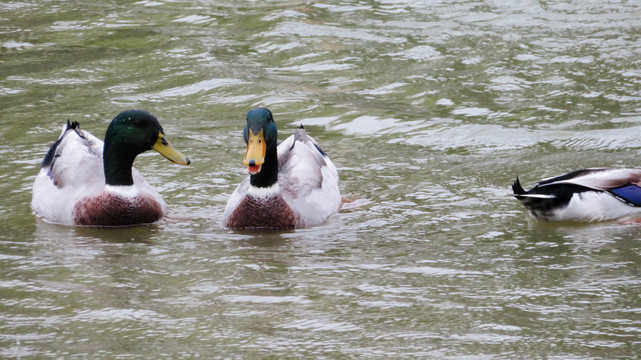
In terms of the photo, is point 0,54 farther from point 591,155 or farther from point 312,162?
point 591,155

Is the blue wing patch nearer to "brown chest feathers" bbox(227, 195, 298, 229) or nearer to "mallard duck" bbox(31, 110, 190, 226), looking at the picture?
"brown chest feathers" bbox(227, 195, 298, 229)

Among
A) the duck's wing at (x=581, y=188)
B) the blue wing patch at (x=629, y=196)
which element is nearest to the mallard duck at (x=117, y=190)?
the duck's wing at (x=581, y=188)

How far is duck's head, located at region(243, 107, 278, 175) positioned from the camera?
27.5 feet

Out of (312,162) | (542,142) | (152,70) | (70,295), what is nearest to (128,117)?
(312,162)

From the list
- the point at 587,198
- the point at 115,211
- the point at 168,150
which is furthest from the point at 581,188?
the point at 115,211

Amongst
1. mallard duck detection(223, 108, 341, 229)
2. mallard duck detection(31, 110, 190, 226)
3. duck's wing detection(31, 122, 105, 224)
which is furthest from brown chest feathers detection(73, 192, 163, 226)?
mallard duck detection(223, 108, 341, 229)

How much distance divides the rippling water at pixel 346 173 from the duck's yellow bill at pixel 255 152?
1.77 feet

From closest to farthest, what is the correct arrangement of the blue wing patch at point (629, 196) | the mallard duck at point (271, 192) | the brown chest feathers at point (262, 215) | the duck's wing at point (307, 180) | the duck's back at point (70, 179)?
the blue wing patch at point (629, 196), the mallard duck at point (271, 192), the brown chest feathers at point (262, 215), the duck's wing at point (307, 180), the duck's back at point (70, 179)

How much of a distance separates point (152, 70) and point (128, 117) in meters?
4.81

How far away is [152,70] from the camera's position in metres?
13.6

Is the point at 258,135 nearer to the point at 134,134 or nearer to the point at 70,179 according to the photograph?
the point at 134,134

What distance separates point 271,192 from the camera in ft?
28.8

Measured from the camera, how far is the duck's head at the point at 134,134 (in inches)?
349

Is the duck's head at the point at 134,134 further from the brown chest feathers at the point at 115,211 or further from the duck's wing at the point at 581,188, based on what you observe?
the duck's wing at the point at 581,188
